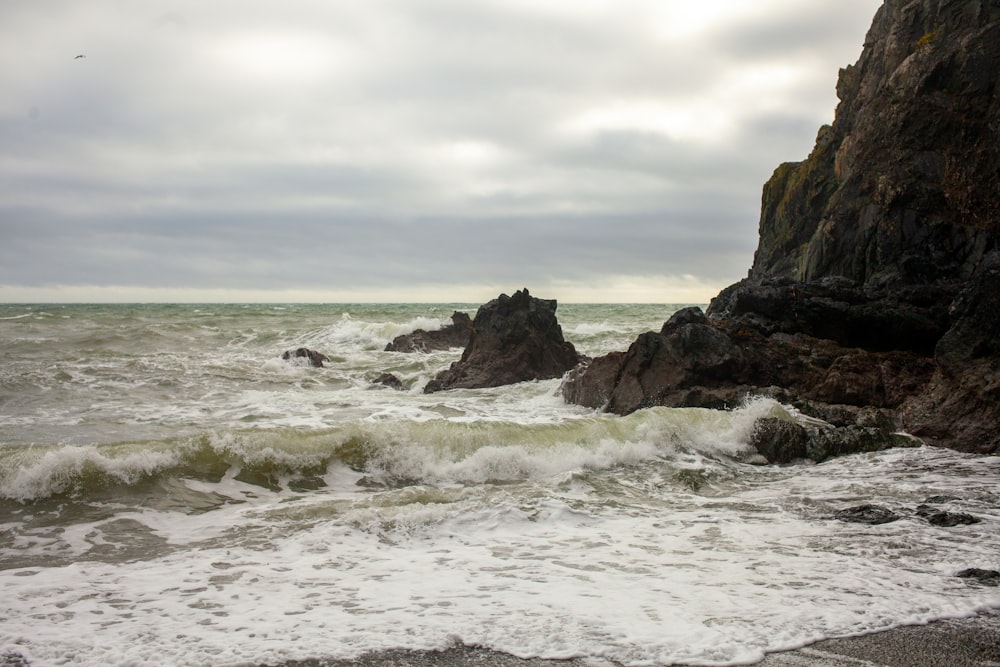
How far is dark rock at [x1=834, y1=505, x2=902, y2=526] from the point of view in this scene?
21.0 feet

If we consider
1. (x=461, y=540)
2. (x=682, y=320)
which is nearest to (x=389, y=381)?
(x=682, y=320)

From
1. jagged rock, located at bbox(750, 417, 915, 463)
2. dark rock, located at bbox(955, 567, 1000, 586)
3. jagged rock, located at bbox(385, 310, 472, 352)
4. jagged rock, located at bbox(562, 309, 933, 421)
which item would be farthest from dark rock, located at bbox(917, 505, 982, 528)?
jagged rock, located at bbox(385, 310, 472, 352)

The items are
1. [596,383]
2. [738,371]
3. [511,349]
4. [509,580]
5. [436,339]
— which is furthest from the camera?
[436,339]

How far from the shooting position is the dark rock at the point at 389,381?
17594 millimetres

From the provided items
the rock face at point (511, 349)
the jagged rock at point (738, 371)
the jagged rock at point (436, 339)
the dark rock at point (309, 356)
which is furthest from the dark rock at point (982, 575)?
the jagged rock at point (436, 339)

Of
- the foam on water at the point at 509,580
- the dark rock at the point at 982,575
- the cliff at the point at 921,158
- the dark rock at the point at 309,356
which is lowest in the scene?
the foam on water at the point at 509,580

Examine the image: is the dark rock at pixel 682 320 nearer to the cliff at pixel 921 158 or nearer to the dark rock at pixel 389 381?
the cliff at pixel 921 158

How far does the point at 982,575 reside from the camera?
4.94m

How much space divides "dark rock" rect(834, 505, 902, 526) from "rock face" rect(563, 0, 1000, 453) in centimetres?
278

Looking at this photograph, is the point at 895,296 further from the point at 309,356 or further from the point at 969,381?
the point at 309,356

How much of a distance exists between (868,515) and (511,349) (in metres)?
11.1

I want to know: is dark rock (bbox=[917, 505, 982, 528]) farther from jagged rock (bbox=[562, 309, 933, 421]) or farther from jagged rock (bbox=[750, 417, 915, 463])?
jagged rock (bbox=[562, 309, 933, 421])

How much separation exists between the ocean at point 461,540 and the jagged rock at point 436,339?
464 inches

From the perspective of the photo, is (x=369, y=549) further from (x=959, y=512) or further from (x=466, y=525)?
(x=959, y=512)
